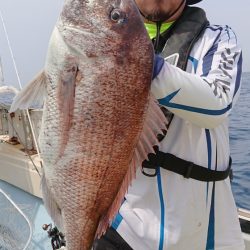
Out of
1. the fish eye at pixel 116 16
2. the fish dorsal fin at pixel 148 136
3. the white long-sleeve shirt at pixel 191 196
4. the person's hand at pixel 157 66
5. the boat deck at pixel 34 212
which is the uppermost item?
the fish eye at pixel 116 16

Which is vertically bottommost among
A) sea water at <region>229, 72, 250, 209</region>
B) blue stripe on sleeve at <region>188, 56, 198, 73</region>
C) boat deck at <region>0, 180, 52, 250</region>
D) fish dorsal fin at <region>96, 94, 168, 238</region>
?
sea water at <region>229, 72, 250, 209</region>

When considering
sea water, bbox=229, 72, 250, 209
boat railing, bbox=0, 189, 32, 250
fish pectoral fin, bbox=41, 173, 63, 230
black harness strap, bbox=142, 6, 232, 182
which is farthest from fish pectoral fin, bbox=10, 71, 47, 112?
sea water, bbox=229, 72, 250, 209

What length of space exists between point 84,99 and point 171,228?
3.01 feet

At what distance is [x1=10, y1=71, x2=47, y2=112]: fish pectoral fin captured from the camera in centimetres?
170

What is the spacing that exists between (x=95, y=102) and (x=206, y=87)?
1.52 ft

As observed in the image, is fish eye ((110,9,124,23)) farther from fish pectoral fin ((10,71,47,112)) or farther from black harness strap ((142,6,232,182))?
black harness strap ((142,6,232,182))

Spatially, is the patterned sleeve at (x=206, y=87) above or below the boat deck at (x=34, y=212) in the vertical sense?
above

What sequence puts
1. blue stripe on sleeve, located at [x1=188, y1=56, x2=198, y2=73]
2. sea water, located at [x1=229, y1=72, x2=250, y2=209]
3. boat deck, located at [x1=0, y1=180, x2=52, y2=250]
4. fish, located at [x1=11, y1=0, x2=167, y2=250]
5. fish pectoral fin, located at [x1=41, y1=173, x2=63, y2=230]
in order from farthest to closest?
sea water, located at [x1=229, y1=72, x2=250, y2=209]
boat deck, located at [x1=0, y1=180, x2=52, y2=250]
blue stripe on sleeve, located at [x1=188, y1=56, x2=198, y2=73]
fish pectoral fin, located at [x1=41, y1=173, x2=63, y2=230]
fish, located at [x1=11, y1=0, x2=167, y2=250]

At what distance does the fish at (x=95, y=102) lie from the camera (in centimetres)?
163

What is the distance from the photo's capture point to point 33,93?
1.71 m

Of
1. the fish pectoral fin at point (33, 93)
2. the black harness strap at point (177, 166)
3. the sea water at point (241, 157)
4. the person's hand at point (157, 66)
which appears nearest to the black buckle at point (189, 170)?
the black harness strap at point (177, 166)

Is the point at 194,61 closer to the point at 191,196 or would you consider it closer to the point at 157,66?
the point at 157,66

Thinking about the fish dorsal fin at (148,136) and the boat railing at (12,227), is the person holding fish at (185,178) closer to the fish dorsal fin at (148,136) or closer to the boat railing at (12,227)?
the fish dorsal fin at (148,136)

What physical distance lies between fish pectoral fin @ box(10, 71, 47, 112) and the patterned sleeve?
0.44 meters
